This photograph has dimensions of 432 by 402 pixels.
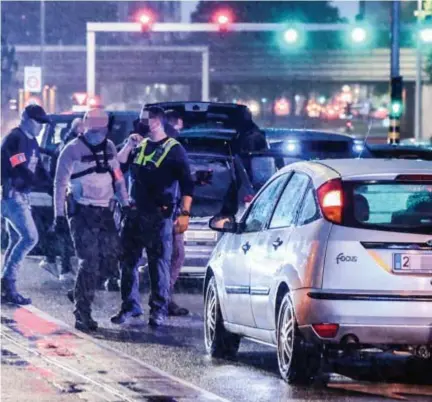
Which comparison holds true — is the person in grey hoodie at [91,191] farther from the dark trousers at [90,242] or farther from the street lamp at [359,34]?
the street lamp at [359,34]

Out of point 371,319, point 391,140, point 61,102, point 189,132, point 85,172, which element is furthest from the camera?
point 61,102

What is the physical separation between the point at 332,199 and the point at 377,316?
827 millimetres

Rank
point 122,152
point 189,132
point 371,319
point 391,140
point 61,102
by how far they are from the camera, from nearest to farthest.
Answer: point 371,319 → point 122,152 → point 189,132 → point 391,140 → point 61,102

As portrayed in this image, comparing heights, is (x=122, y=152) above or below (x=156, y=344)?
above

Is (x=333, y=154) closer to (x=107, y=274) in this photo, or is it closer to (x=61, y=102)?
(x=107, y=274)

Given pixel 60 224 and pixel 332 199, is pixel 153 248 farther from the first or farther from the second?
pixel 332 199

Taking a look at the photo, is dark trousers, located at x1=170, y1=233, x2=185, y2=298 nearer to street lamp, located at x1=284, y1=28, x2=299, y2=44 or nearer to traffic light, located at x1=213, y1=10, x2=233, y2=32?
street lamp, located at x1=284, y1=28, x2=299, y2=44

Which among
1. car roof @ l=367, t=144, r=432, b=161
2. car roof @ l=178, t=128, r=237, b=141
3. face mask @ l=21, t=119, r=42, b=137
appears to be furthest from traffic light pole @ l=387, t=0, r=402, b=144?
face mask @ l=21, t=119, r=42, b=137

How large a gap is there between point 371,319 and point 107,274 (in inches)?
276

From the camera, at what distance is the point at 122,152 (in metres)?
15.3

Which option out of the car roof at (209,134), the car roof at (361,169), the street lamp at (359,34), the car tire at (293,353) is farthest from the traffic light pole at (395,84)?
the car tire at (293,353)

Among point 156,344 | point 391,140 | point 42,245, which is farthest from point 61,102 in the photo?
point 156,344

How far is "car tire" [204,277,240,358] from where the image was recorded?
39.5 feet

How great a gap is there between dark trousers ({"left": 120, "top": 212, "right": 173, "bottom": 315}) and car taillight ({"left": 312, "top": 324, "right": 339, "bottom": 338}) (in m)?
4.12
